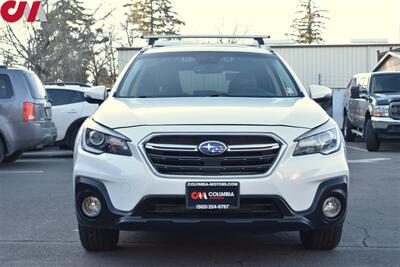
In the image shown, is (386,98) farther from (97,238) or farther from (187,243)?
(97,238)

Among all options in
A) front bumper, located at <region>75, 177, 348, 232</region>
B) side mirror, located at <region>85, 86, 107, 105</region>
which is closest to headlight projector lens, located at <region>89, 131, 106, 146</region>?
front bumper, located at <region>75, 177, 348, 232</region>

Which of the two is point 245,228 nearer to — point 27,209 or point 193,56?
point 193,56

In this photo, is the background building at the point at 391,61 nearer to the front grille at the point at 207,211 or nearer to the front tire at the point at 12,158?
the front tire at the point at 12,158

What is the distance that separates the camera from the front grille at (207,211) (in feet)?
14.8

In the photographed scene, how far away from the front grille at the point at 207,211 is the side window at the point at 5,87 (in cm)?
757

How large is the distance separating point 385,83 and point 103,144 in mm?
11862

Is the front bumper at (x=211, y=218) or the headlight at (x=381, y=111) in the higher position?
the front bumper at (x=211, y=218)

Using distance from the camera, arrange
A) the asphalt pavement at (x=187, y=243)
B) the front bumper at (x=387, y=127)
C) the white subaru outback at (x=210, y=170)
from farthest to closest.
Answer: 1. the front bumper at (x=387, y=127)
2. the asphalt pavement at (x=187, y=243)
3. the white subaru outback at (x=210, y=170)

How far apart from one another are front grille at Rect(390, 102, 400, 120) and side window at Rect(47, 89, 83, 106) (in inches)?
266

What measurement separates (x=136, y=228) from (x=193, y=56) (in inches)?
87.9

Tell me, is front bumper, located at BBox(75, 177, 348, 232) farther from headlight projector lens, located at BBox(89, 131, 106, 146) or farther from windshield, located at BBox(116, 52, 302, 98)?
windshield, located at BBox(116, 52, 302, 98)

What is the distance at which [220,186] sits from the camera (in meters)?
4.45

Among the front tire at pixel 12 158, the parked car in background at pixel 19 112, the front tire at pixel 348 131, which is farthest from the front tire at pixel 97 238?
the front tire at pixel 348 131

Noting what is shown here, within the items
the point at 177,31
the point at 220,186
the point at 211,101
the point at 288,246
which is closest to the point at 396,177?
the point at 288,246
